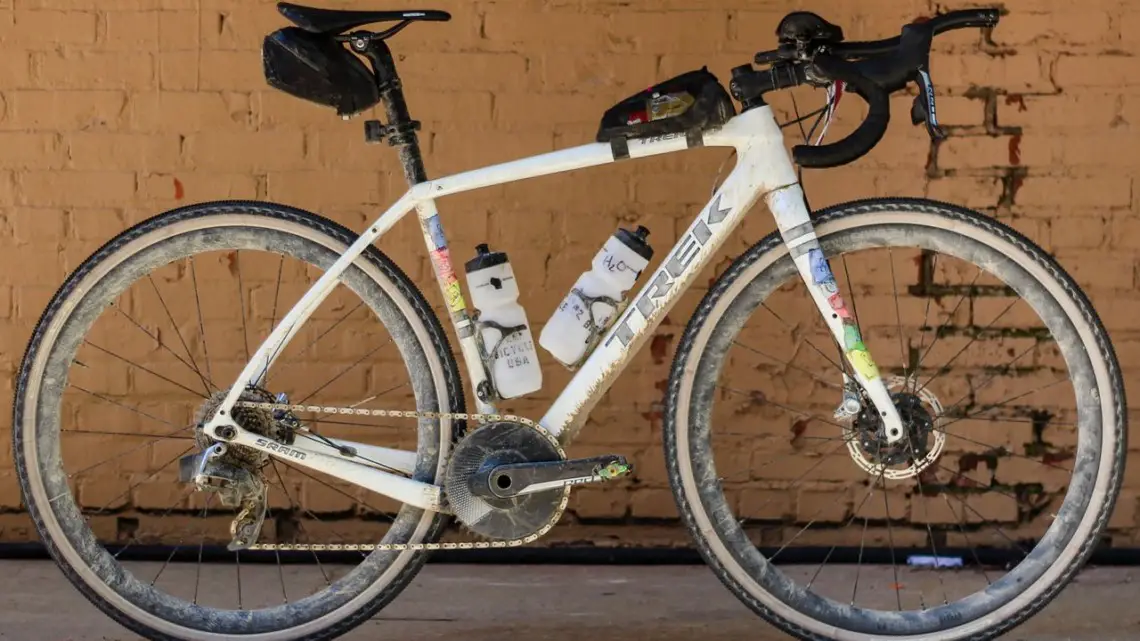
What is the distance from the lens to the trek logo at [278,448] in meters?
2.64

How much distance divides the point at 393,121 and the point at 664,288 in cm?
63

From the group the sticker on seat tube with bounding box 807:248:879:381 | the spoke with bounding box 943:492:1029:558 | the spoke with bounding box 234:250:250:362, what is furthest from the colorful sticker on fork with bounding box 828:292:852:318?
the spoke with bounding box 234:250:250:362

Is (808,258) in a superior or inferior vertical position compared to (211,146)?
inferior

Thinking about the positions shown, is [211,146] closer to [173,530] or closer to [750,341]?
[173,530]

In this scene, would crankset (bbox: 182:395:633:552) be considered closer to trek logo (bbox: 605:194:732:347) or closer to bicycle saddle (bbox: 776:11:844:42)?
trek logo (bbox: 605:194:732:347)

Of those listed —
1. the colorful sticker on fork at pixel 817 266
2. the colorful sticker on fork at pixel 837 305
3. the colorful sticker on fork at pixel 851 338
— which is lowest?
the colorful sticker on fork at pixel 851 338

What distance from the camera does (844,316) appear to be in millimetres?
2559

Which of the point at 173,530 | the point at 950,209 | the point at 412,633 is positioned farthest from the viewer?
the point at 173,530

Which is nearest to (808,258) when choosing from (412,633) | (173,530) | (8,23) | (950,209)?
(950,209)

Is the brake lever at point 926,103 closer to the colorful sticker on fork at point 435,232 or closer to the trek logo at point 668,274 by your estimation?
the trek logo at point 668,274

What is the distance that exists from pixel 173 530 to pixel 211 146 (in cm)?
103

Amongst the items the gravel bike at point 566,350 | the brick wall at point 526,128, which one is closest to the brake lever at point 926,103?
the gravel bike at point 566,350

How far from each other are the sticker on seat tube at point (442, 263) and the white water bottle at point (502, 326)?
0.04 meters

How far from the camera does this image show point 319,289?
2648 mm
